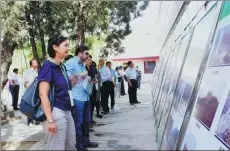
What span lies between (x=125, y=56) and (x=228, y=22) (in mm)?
37615

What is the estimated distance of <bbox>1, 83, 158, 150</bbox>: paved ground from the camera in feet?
20.2

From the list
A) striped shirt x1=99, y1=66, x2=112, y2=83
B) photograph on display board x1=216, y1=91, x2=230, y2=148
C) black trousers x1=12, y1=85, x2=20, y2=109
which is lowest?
black trousers x1=12, y1=85, x2=20, y2=109

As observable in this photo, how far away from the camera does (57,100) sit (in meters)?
3.41

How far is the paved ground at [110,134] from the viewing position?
6.15m

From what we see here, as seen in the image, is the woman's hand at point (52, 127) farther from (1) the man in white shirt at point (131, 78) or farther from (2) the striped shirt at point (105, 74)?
(1) the man in white shirt at point (131, 78)

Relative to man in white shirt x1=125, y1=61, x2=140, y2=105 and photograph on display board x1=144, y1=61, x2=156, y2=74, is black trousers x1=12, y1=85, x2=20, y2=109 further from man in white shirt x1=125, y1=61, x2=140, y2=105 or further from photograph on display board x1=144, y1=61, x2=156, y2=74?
photograph on display board x1=144, y1=61, x2=156, y2=74

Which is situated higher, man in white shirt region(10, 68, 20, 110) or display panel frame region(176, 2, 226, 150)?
display panel frame region(176, 2, 226, 150)

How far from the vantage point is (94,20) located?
44.2 ft

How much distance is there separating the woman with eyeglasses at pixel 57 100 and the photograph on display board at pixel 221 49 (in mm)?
1581

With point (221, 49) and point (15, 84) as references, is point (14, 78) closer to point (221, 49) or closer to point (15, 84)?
point (15, 84)

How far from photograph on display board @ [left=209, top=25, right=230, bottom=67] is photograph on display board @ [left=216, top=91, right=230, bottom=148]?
0.93 ft

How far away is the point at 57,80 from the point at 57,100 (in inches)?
7.5

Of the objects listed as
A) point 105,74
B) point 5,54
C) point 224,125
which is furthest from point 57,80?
point 5,54

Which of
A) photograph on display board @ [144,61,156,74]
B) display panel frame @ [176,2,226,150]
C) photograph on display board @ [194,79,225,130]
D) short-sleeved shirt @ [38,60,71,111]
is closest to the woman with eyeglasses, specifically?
short-sleeved shirt @ [38,60,71,111]
